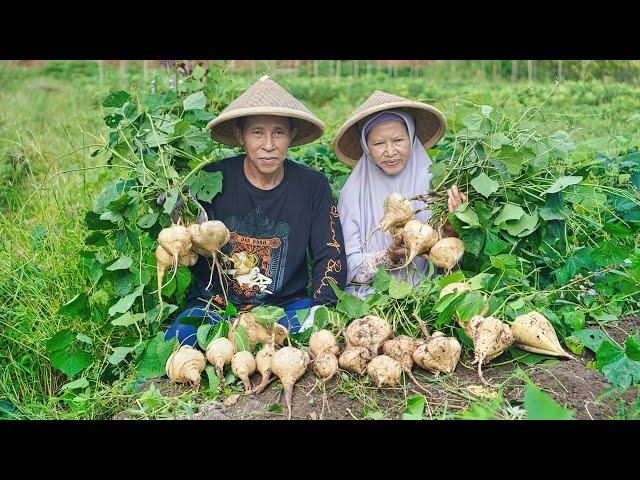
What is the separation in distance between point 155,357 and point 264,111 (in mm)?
1057

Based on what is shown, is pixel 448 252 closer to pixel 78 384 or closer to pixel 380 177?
pixel 380 177

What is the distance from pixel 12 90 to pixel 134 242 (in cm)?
436

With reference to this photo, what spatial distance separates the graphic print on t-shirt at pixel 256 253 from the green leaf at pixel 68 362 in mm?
680

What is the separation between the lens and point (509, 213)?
2.89 meters

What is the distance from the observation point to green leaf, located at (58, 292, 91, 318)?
2.90m

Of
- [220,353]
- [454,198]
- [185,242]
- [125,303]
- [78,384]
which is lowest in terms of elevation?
[78,384]

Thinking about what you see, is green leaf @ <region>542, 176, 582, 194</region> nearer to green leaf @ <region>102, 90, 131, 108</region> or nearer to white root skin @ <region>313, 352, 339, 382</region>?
white root skin @ <region>313, 352, 339, 382</region>

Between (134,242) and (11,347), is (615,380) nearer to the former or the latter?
(134,242)

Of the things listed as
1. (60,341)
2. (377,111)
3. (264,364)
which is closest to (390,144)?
(377,111)

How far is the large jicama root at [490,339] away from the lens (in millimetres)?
2498

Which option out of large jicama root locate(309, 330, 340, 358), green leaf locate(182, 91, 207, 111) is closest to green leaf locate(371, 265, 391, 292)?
large jicama root locate(309, 330, 340, 358)

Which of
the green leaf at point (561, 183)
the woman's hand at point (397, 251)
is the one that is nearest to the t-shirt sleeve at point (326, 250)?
the woman's hand at point (397, 251)

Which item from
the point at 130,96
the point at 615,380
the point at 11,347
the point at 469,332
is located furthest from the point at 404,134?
the point at 11,347

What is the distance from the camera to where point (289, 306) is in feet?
10.2
